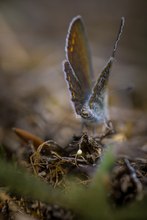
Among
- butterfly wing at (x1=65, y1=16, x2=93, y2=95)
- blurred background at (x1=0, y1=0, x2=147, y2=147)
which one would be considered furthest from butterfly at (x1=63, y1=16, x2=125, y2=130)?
blurred background at (x1=0, y1=0, x2=147, y2=147)

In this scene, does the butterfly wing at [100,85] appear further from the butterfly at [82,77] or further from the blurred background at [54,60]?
the blurred background at [54,60]

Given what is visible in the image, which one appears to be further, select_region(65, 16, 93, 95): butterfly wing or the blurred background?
the blurred background

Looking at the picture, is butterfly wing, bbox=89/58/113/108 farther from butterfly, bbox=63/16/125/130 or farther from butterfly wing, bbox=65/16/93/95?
butterfly wing, bbox=65/16/93/95

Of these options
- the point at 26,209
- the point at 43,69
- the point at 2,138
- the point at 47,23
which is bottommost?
the point at 26,209

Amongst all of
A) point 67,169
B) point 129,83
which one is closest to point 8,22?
point 129,83

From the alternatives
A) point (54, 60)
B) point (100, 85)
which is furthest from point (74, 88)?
point (54, 60)

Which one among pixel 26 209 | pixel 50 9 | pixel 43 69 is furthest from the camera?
pixel 50 9

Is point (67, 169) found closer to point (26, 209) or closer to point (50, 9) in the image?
point (26, 209)
